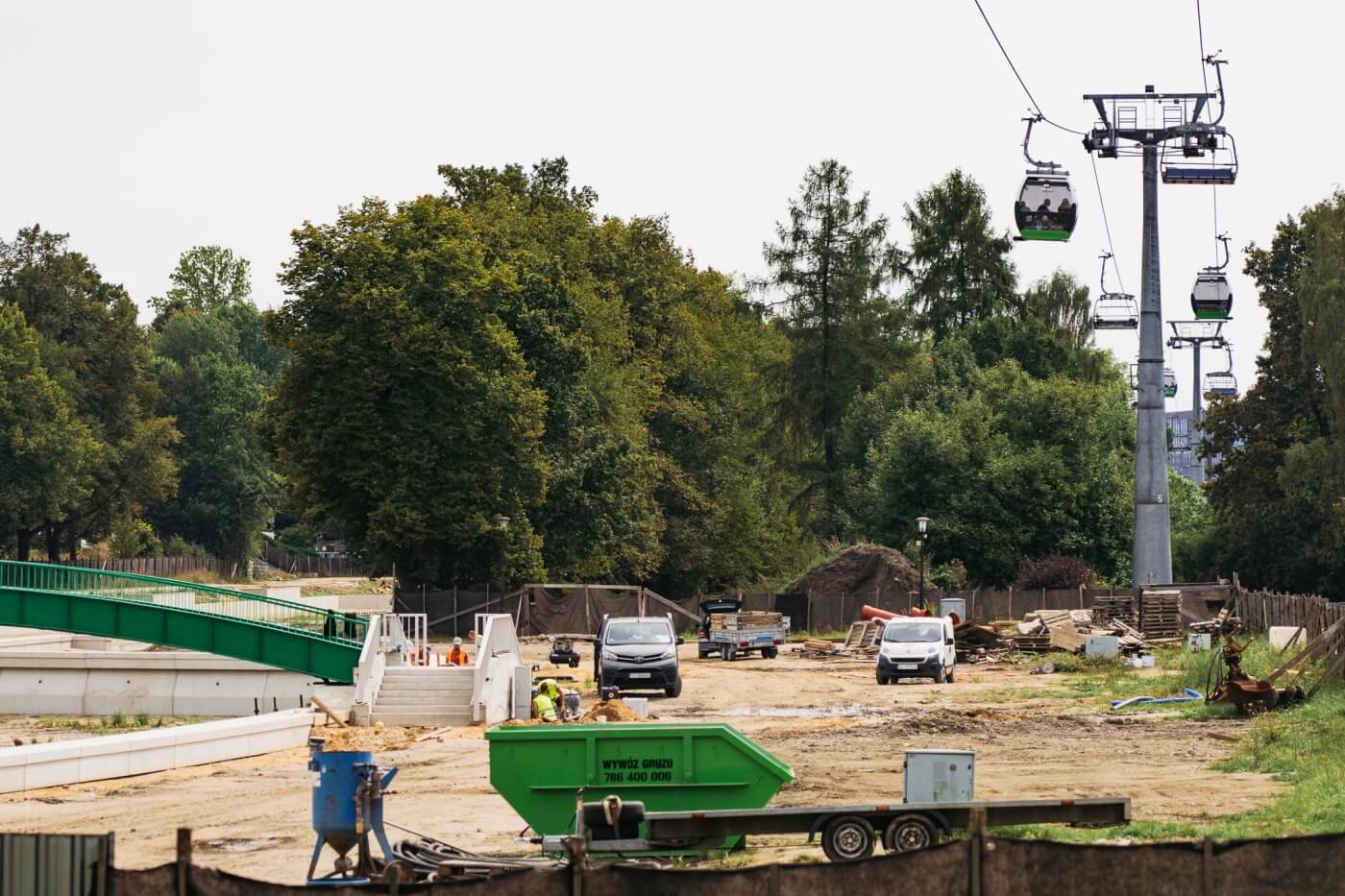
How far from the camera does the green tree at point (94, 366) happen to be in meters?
95.6

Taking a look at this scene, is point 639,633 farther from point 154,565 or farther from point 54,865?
point 154,565

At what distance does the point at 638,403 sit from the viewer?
254ft

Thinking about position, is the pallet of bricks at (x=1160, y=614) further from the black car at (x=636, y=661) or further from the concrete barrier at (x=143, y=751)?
the concrete barrier at (x=143, y=751)

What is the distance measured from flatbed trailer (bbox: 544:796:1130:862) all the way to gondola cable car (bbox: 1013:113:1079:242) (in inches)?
1321

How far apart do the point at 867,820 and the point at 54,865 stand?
7500 millimetres

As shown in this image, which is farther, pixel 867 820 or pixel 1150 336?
pixel 1150 336

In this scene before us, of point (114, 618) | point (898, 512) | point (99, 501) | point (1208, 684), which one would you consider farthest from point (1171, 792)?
point (99, 501)

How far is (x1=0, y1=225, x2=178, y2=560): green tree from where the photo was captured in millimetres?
95625

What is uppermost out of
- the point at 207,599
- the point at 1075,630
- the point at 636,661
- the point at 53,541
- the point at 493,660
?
the point at 53,541

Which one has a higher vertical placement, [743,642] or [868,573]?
[868,573]

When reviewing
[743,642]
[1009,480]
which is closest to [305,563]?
[1009,480]

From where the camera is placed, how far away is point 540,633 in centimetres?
6500

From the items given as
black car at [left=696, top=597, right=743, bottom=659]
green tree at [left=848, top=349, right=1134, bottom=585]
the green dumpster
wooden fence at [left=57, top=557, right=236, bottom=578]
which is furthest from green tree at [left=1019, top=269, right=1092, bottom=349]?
the green dumpster

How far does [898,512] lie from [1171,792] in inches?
2211
